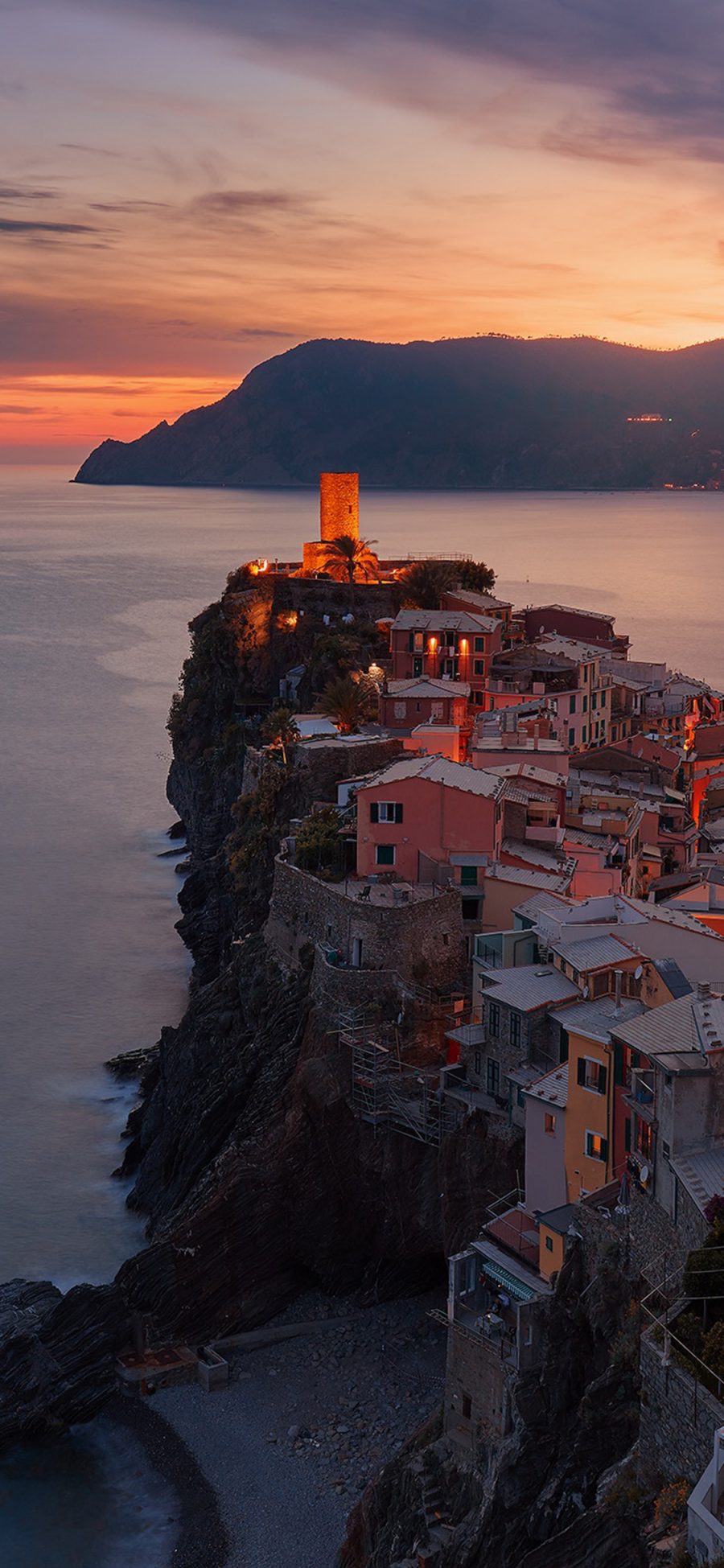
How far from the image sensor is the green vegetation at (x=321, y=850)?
29594 mm

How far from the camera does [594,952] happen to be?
22.3 m

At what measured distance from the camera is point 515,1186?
23234 millimetres

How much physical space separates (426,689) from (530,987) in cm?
1766

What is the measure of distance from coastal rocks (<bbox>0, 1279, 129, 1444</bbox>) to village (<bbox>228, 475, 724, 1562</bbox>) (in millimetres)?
4971

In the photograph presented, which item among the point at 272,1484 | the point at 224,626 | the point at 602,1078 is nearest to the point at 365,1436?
the point at 272,1484

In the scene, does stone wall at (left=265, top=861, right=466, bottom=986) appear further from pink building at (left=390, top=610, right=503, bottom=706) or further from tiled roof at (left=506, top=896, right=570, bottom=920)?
pink building at (left=390, top=610, right=503, bottom=706)

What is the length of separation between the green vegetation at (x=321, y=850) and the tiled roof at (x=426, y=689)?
32.0 ft

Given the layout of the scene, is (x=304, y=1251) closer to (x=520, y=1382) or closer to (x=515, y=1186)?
(x=515, y=1186)

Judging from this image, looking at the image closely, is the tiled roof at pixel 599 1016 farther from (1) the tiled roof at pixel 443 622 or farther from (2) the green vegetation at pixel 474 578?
(2) the green vegetation at pixel 474 578

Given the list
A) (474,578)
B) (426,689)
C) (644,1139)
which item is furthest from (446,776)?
(474,578)

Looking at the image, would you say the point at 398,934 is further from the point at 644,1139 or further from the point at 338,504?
the point at 338,504

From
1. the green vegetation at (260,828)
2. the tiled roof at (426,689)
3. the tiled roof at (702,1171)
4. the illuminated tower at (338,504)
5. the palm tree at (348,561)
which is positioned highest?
the illuminated tower at (338,504)

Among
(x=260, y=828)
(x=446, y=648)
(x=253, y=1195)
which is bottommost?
(x=253, y=1195)

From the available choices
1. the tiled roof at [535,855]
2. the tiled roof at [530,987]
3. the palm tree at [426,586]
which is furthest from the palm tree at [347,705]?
the tiled roof at [530,987]
